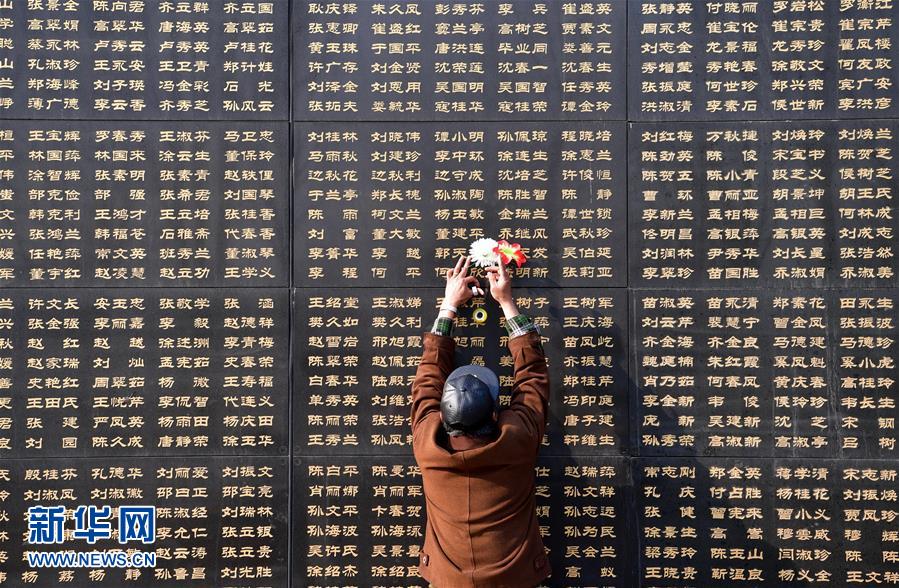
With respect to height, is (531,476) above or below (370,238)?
below

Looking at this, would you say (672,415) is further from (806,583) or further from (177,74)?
(177,74)

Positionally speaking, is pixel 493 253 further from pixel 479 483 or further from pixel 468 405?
pixel 479 483

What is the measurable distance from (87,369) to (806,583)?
527 cm

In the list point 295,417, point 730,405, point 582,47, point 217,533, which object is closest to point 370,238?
point 295,417

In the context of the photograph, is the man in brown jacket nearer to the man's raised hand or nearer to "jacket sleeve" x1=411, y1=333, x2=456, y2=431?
"jacket sleeve" x1=411, y1=333, x2=456, y2=431

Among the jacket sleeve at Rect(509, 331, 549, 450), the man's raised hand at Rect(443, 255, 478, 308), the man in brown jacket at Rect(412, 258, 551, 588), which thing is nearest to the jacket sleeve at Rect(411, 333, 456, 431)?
the man in brown jacket at Rect(412, 258, 551, 588)

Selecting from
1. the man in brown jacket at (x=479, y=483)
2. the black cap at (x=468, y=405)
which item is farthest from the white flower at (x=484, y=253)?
the black cap at (x=468, y=405)

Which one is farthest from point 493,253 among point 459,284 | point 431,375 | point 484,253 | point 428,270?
point 431,375

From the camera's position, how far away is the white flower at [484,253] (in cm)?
417

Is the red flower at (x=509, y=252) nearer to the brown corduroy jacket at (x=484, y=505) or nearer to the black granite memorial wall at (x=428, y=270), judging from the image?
the black granite memorial wall at (x=428, y=270)

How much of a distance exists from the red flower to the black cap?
119 cm

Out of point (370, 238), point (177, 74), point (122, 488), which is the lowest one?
point (122, 488)

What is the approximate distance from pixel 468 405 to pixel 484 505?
0.58 m

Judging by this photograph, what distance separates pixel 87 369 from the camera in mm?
4250
